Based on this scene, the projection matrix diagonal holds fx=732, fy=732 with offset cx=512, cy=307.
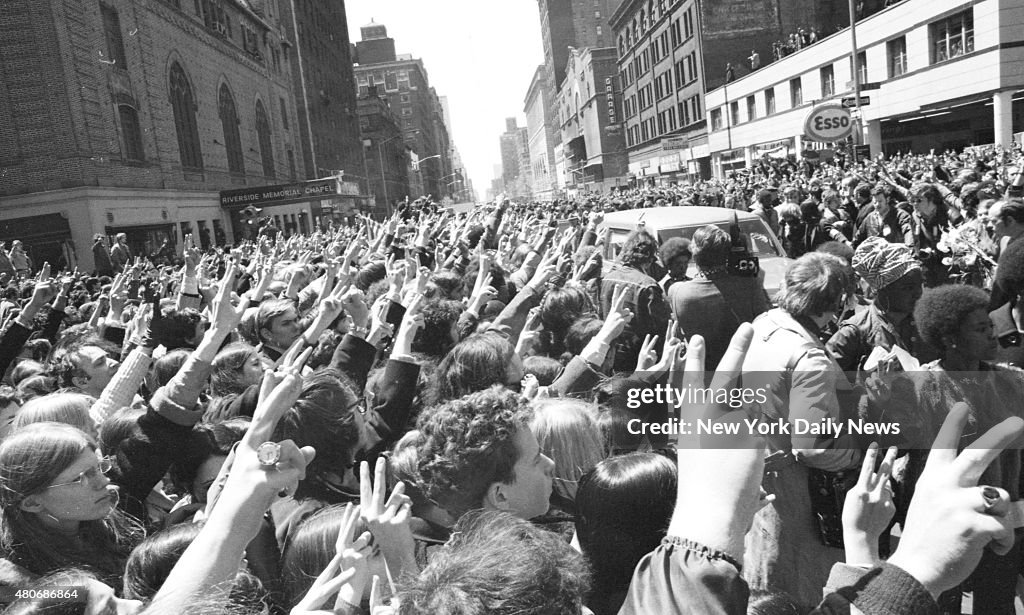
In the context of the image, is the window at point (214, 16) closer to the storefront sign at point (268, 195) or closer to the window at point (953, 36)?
the storefront sign at point (268, 195)

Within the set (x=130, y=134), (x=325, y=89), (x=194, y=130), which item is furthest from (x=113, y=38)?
Answer: (x=325, y=89)

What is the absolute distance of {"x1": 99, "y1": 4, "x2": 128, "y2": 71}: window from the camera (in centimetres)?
2711

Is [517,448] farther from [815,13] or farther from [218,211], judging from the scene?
[815,13]

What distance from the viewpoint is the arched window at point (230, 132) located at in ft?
131

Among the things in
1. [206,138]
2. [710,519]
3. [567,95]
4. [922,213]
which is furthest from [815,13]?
[567,95]

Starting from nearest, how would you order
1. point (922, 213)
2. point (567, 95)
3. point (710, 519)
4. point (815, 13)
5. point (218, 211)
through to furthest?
point (710, 519), point (922, 213), point (218, 211), point (815, 13), point (567, 95)

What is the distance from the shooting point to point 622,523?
202 centimetres

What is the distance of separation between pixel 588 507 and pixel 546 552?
0.55 metres

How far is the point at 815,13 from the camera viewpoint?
53.2 meters

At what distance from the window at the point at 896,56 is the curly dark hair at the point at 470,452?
34.7m

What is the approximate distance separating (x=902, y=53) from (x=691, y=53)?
2729 centimetres

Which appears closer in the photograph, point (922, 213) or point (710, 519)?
point (710, 519)

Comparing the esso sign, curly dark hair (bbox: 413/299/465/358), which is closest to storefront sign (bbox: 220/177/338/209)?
the esso sign

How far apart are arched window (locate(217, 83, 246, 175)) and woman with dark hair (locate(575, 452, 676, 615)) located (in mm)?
41029
